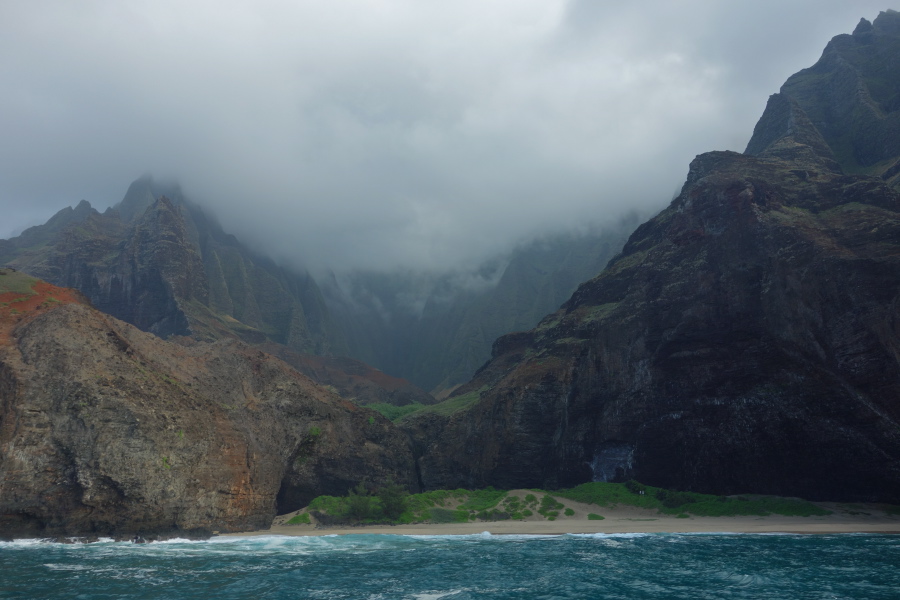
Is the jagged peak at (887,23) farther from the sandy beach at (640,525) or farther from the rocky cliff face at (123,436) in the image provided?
the rocky cliff face at (123,436)

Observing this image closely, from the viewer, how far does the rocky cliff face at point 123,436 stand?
130ft

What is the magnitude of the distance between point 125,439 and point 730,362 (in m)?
58.4

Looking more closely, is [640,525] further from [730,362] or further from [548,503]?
[730,362]

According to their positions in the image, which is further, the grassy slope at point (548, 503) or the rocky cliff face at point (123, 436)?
the grassy slope at point (548, 503)

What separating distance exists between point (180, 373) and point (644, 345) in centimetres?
5300

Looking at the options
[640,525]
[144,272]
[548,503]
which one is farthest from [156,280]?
[640,525]

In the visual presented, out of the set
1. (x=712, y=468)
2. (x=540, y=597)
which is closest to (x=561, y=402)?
(x=712, y=468)

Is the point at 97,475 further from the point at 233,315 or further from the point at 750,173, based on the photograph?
the point at 233,315

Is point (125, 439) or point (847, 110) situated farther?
point (847, 110)

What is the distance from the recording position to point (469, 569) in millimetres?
30891

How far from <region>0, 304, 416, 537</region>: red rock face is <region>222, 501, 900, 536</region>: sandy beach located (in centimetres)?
502

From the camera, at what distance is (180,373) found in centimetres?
5459

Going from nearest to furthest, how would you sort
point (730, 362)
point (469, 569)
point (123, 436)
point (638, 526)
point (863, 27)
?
point (469, 569)
point (123, 436)
point (638, 526)
point (730, 362)
point (863, 27)

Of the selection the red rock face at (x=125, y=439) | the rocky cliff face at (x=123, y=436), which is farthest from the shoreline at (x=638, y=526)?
the rocky cliff face at (x=123, y=436)
